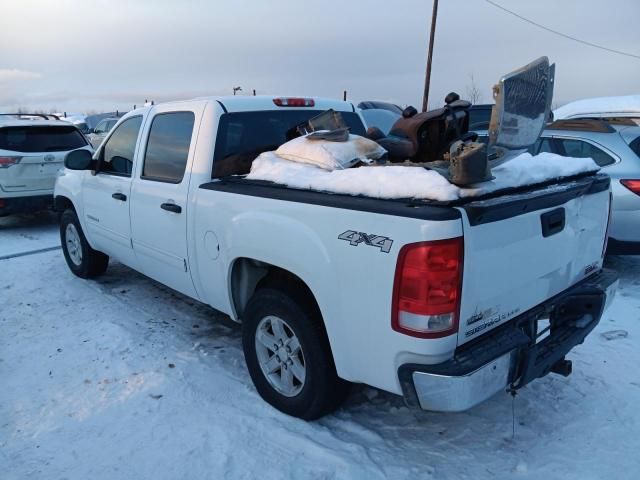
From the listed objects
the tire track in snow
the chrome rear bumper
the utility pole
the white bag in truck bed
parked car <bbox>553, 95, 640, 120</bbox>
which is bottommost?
the tire track in snow

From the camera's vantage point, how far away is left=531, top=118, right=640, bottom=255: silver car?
5184 mm

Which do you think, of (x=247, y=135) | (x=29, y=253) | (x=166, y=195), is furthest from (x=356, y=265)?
(x=29, y=253)

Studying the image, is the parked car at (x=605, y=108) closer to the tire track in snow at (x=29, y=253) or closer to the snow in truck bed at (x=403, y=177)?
the snow in truck bed at (x=403, y=177)

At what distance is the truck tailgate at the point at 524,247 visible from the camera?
2.23m

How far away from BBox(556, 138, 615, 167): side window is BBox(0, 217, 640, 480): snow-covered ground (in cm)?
188

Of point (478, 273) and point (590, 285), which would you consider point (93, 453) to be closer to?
point (478, 273)

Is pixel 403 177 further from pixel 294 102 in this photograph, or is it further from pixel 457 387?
pixel 294 102

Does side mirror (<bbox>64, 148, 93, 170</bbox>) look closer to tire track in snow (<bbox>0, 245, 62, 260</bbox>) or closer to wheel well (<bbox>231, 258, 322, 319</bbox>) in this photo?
wheel well (<bbox>231, 258, 322, 319</bbox>)

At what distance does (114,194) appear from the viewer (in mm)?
4449

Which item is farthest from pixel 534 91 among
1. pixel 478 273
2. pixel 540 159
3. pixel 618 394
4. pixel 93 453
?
pixel 93 453

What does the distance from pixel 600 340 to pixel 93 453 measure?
3.64 meters

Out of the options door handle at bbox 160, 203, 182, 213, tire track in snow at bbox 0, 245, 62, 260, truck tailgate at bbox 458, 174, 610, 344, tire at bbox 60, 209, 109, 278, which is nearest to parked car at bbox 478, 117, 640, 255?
truck tailgate at bbox 458, 174, 610, 344

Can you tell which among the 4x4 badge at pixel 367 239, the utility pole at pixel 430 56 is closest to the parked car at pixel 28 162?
the 4x4 badge at pixel 367 239

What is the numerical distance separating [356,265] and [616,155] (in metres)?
4.31
